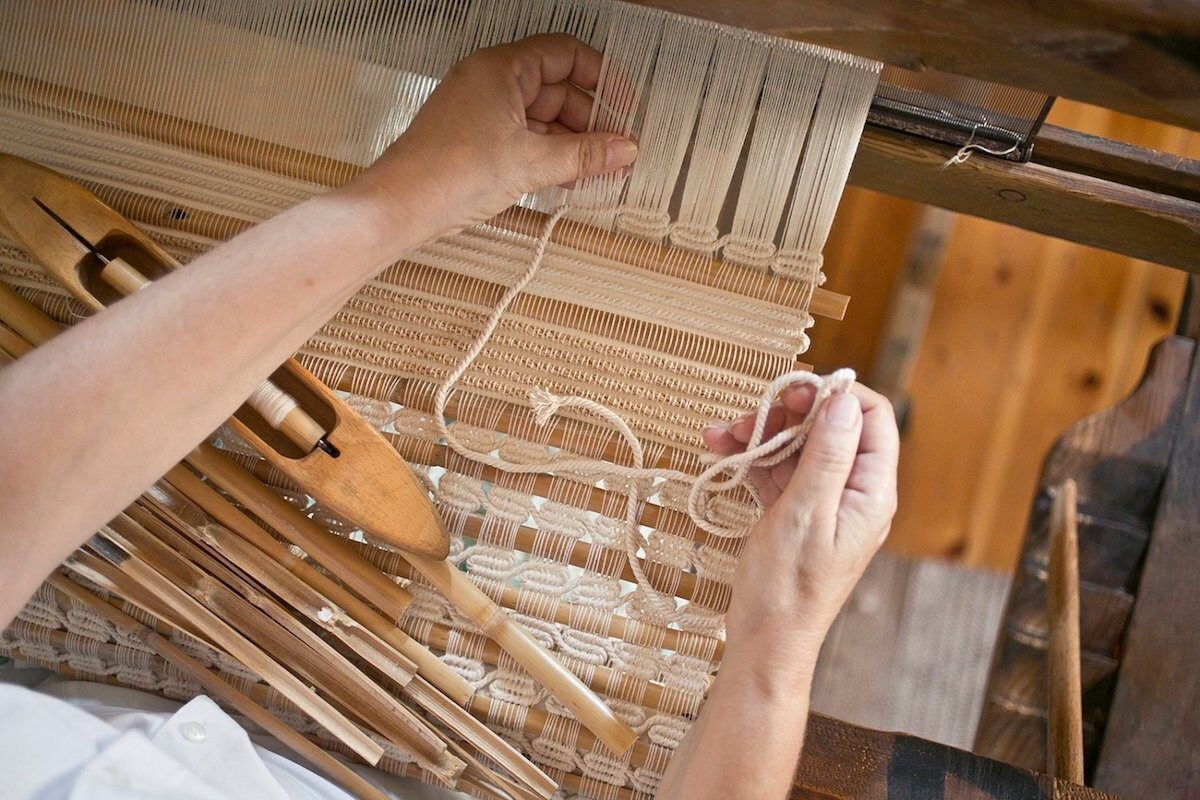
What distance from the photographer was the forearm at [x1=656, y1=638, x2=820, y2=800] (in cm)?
87

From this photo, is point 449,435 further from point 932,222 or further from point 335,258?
point 932,222

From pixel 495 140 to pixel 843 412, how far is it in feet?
1.30

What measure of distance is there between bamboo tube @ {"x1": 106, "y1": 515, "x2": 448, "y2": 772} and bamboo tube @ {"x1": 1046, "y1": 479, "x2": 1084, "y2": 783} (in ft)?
2.29

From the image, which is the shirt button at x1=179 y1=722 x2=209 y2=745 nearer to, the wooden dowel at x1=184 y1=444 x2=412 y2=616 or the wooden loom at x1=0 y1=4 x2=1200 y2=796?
the wooden dowel at x1=184 y1=444 x2=412 y2=616

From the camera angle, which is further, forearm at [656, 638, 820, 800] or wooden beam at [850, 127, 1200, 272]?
wooden beam at [850, 127, 1200, 272]

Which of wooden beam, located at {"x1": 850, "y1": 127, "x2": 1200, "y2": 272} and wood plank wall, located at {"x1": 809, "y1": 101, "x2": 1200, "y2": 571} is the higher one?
wood plank wall, located at {"x1": 809, "y1": 101, "x2": 1200, "y2": 571}

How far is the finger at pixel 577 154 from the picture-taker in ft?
3.23

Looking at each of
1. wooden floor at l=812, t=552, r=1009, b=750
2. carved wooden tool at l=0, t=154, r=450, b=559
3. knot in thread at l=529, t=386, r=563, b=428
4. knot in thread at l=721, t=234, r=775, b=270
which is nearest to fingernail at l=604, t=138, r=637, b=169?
knot in thread at l=721, t=234, r=775, b=270

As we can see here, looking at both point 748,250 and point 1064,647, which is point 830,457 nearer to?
point 748,250

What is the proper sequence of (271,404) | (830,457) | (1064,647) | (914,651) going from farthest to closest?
(914,651)
(1064,647)
(271,404)
(830,457)

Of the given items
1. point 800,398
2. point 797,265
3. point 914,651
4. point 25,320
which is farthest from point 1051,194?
point 914,651

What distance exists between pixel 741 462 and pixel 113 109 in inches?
29.6

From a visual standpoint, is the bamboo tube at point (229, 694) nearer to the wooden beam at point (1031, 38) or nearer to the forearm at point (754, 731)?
the forearm at point (754, 731)

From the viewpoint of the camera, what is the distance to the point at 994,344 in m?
2.45
